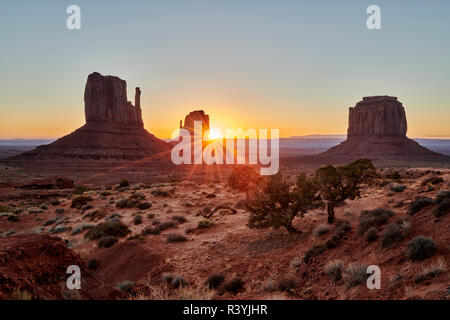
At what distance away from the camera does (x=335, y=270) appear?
866cm

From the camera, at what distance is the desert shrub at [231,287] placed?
30.3 feet

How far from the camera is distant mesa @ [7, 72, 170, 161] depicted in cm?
9969

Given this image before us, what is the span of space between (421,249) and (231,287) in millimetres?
6037

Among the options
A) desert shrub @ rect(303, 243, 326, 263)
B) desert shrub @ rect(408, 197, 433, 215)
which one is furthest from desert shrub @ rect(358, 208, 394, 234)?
desert shrub @ rect(303, 243, 326, 263)

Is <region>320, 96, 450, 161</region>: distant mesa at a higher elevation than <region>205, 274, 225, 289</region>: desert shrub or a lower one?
higher

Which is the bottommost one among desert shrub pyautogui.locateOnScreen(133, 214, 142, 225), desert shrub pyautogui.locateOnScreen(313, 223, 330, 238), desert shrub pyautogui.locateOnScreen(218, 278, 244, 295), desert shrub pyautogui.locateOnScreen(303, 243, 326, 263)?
desert shrub pyautogui.locateOnScreen(133, 214, 142, 225)

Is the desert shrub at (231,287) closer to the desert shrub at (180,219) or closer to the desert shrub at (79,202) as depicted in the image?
the desert shrub at (180,219)

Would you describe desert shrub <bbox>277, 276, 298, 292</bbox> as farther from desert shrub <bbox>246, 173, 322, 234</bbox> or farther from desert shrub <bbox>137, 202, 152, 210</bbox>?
desert shrub <bbox>137, 202, 152, 210</bbox>

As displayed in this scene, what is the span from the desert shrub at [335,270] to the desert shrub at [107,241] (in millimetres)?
12396

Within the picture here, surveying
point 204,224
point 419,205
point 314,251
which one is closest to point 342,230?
point 314,251

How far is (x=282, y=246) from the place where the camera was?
520 inches

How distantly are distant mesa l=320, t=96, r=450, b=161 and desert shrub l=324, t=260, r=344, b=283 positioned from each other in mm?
115174
